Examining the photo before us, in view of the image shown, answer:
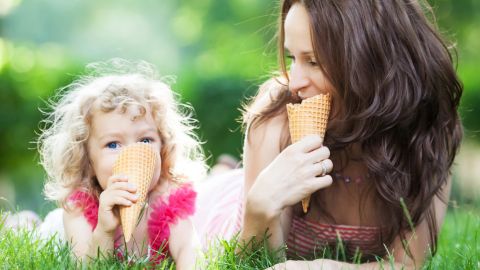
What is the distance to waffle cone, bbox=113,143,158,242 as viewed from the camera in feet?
9.76

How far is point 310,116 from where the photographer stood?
304 centimetres

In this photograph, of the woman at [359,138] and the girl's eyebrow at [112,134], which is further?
the girl's eyebrow at [112,134]

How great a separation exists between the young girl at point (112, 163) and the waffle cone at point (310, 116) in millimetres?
661

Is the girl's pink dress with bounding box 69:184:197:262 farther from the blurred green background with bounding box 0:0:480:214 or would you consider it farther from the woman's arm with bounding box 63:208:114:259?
the blurred green background with bounding box 0:0:480:214

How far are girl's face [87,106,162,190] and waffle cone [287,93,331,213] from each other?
632mm

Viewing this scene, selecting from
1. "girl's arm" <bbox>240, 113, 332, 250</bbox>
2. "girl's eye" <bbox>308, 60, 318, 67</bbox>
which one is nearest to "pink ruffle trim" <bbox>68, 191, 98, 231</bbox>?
"girl's arm" <bbox>240, 113, 332, 250</bbox>

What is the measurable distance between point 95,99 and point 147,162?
48 centimetres

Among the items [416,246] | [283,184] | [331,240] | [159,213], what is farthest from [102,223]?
[416,246]

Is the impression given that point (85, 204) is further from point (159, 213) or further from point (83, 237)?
point (159, 213)

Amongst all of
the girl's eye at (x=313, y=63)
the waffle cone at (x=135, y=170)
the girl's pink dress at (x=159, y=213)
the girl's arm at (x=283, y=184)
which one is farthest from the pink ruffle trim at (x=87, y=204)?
the girl's eye at (x=313, y=63)

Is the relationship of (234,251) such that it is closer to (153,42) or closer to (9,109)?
(9,109)

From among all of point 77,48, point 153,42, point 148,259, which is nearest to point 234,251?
point 148,259

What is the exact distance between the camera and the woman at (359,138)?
10.1ft

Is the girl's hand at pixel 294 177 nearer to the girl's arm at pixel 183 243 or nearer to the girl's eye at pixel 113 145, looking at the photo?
the girl's arm at pixel 183 243
